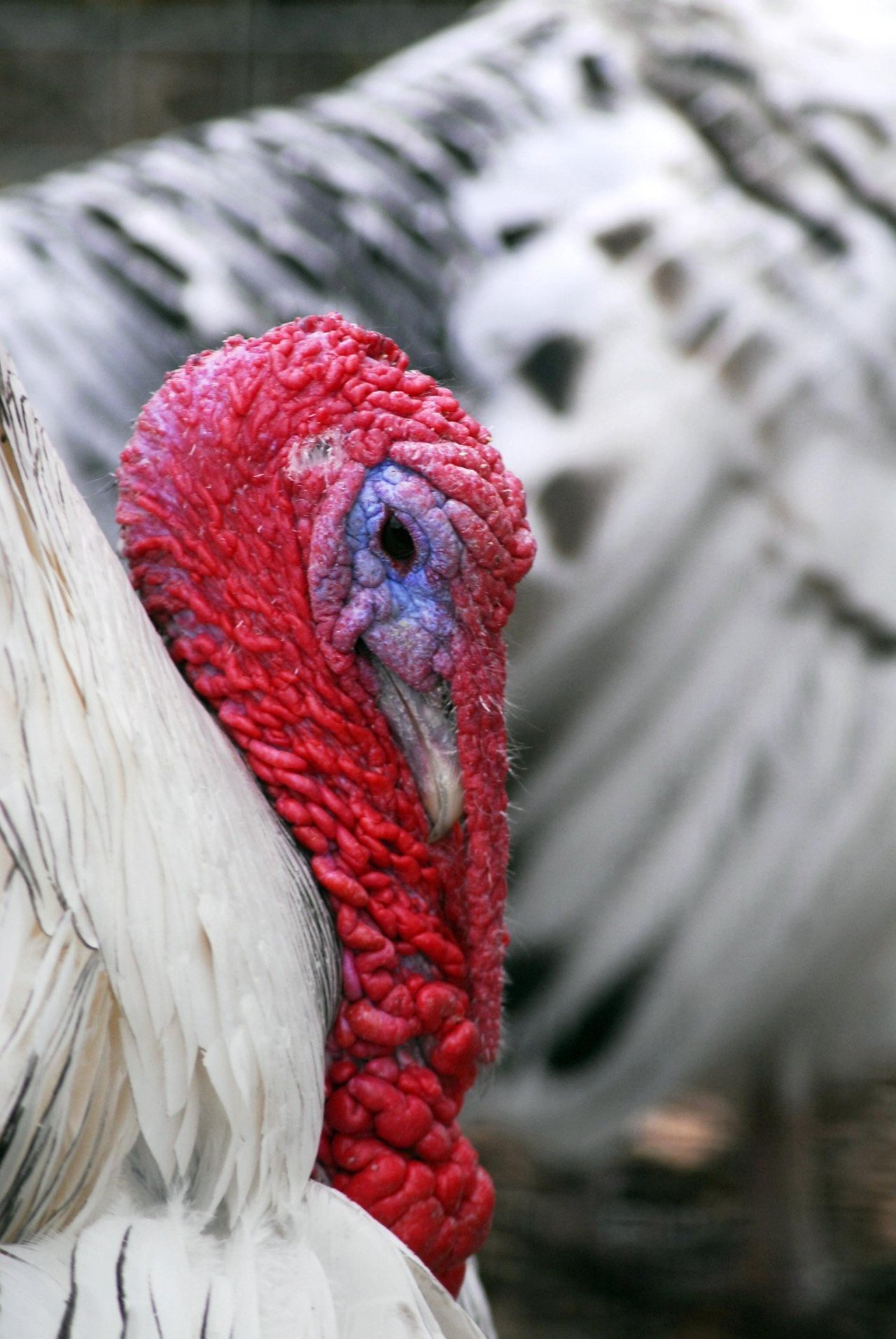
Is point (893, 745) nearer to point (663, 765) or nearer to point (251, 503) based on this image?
point (663, 765)

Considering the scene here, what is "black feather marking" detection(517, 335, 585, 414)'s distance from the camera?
1947 mm

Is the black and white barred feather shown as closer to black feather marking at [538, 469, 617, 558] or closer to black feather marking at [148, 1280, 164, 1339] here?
black feather marking at [538, 469, 617, 558]

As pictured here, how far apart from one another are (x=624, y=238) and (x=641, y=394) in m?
0.18

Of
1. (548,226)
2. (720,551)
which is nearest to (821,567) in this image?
(720,551)

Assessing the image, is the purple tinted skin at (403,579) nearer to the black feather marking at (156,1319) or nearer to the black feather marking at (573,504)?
the black feather marking at (156,1319)

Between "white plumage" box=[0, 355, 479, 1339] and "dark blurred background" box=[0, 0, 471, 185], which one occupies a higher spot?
"white plumage" box=[0, 355, 479, 1339]

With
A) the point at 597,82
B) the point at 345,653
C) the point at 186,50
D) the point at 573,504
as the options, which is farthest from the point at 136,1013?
the point at 186,50

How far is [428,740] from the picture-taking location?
105 cm

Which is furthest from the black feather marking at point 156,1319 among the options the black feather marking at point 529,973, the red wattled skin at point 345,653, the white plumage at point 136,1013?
the black feather marking at point 529,973

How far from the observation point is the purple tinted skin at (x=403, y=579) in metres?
1.00

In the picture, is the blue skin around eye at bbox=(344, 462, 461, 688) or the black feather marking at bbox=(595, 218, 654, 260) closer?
the blue skin around eye at bbox=(344, 462, 461, 688)

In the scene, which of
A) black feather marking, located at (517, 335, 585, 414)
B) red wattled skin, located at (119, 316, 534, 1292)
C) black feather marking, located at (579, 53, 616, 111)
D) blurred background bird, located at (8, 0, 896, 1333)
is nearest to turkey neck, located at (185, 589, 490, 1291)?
red wattled skin, located at (119, 316, 534, 1292)

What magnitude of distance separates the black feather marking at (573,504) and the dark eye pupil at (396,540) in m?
0.91

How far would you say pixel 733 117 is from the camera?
2076 millimetres
